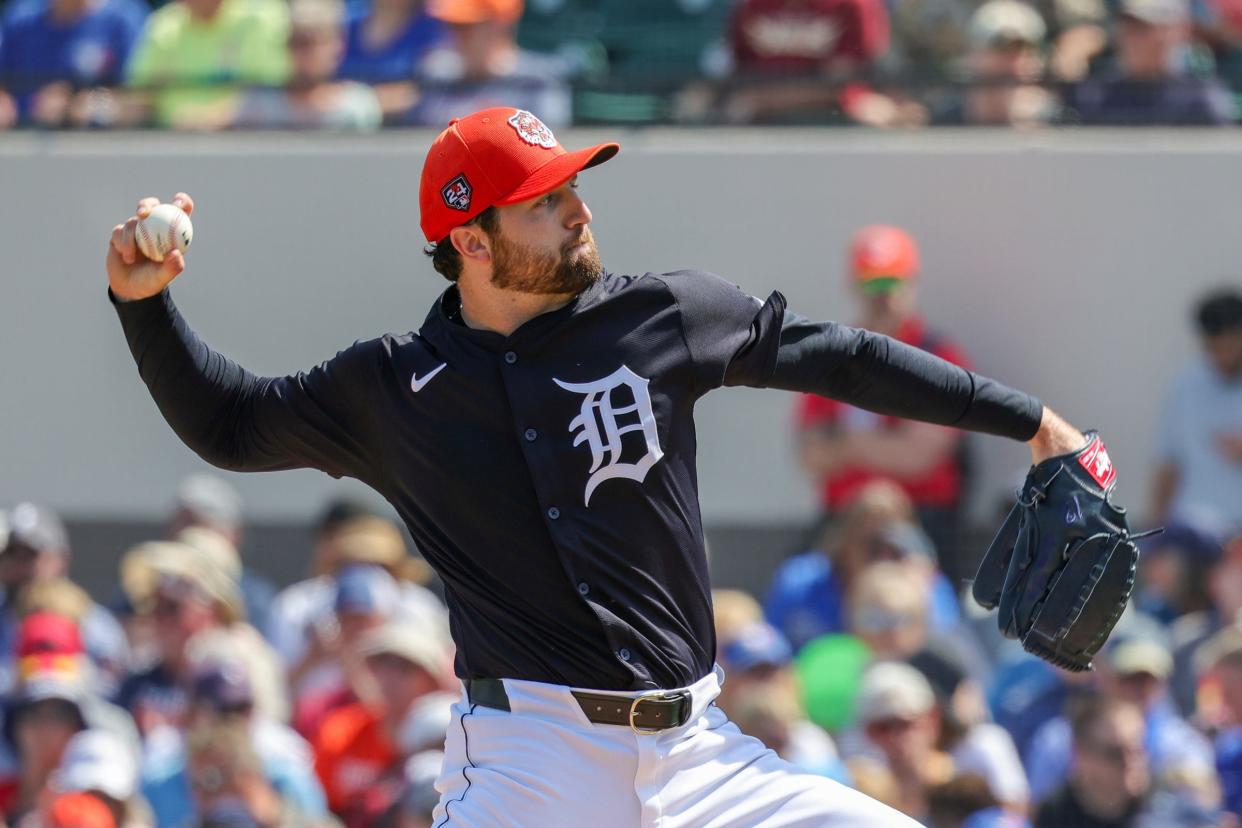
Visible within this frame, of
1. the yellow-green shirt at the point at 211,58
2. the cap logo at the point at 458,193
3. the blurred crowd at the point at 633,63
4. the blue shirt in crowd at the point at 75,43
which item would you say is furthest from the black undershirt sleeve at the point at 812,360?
the blue shirt in crowd at the point at 75,43

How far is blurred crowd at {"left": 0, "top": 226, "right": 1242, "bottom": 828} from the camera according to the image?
6312mm

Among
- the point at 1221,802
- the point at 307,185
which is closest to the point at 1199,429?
the point at 1221,802

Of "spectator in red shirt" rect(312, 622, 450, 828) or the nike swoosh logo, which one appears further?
"spectator in red shirt" rect(312, 622, 450, 828)

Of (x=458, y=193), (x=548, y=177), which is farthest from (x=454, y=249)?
(x=548, y=177)

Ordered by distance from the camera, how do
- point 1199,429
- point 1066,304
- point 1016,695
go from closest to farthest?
point 1016,695, point 1199,429, point 1066,304

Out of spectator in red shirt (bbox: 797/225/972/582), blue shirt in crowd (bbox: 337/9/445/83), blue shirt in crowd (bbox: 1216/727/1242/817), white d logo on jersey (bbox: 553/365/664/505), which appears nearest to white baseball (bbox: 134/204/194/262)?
→ white d logo on jersey (bbox: 553/365/664/505)

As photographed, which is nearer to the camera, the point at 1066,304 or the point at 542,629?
the point at 542,629

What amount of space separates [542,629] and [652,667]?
0.21 m

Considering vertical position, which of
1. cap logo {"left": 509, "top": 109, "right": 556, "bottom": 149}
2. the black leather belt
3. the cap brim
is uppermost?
cap logo {"left": 509, "top": 109, "right": 556, "bottom": 149}

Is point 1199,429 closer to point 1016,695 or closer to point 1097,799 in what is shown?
point 1016,695

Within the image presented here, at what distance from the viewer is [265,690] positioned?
7.12m

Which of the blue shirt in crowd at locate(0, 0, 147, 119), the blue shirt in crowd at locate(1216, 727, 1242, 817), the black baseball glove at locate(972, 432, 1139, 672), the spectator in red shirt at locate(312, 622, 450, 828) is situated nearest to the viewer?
the black baseball glove at locate(972, 432, 1139, 672)

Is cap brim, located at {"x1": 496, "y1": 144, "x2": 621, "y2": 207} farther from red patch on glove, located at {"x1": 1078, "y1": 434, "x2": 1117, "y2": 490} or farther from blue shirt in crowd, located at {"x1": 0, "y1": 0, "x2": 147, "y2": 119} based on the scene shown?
blue shirt in crowd, located at {"x1": 0, "y1": 0, "x2": 147, "y2": 119}

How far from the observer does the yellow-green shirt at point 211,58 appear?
923 cm
